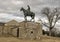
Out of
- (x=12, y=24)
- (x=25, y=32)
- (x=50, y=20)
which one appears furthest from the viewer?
(x=50, y=20)

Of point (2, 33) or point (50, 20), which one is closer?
point (2, 33)

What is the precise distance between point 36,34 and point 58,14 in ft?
55.7

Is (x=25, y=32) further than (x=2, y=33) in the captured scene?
No

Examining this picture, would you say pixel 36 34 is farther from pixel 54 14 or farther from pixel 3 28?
pixel 54 14

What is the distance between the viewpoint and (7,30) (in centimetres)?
3347

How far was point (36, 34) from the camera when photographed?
31219mm

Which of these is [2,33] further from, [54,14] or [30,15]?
[54,14]

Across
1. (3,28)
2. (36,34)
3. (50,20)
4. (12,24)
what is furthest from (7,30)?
(50,20)

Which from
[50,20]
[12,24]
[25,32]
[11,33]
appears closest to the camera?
[25,32]

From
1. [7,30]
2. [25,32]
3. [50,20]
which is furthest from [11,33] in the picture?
[50,20]

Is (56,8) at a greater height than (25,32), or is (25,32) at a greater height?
(56,8)

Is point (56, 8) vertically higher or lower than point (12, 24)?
higher

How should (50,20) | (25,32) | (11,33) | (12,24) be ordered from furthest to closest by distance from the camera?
(50,20) < (12,24) < (11,33) < (25,32)

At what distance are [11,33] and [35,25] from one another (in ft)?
14.9
